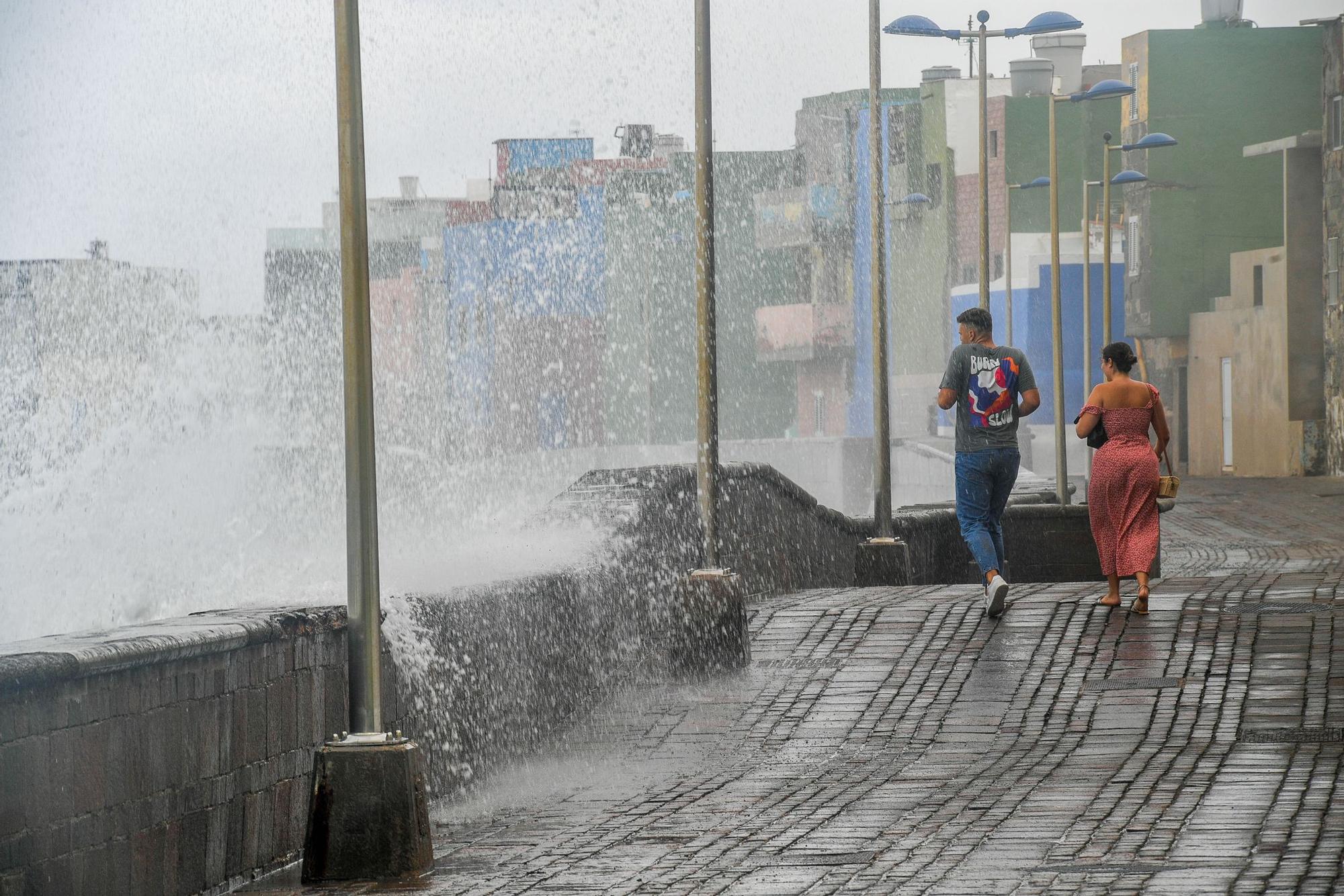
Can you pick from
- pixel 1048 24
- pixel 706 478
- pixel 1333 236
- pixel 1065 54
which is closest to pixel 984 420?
pixel 706 478

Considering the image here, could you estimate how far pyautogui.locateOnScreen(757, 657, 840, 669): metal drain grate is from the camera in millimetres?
11648

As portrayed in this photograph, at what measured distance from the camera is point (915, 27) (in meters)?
27.2

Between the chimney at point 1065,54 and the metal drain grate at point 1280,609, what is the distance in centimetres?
7239

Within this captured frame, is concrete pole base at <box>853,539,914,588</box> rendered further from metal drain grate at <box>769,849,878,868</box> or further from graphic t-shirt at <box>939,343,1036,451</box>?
A: metal drain grate at <box>769,849,878,868</box>

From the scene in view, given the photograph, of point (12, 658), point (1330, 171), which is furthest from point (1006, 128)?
point (12, 658)

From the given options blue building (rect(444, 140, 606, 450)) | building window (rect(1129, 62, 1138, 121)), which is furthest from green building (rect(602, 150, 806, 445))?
building window (rect(1129, 62, 1138, 121))

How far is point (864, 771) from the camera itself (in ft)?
29.1

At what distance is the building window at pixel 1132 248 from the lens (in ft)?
208

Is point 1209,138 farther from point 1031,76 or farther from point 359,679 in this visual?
point 359,679

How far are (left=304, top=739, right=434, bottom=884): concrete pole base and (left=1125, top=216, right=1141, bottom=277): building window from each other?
191ft

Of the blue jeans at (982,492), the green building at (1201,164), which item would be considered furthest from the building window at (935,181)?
the blue jeans at (982,492)

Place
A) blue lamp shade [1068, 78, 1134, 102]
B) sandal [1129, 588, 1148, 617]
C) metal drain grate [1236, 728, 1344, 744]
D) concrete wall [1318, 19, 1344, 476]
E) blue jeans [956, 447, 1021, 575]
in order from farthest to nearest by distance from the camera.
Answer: concrete wall [1318, 19, 1344, 476] → blue lamp shade [1068, 78, 1134, 102] → blue jeans [956, 447, 1021, 575] → sandal [1129, 588, 1148, 617] → metal drain grate [1236, 728, 1344, 744]

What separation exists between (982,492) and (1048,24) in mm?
17992

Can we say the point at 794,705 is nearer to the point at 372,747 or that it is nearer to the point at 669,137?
the point at 372,747
